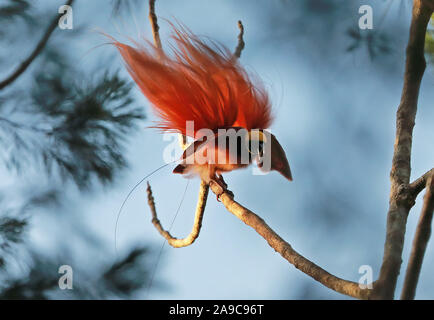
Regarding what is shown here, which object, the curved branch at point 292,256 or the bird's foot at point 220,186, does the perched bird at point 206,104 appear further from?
the curved branch at point 292,256

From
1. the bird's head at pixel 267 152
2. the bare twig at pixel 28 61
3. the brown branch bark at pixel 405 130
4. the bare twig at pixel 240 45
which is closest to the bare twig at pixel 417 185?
the brown branch bark at pixel 405 130

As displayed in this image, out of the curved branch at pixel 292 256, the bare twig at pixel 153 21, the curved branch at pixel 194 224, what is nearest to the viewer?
the curved branch at pixel 292 256

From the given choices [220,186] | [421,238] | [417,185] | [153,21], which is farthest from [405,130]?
[153,21]

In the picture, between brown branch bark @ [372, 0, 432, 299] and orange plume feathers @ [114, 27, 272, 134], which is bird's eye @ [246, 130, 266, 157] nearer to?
orange plume feathers @ [114, 27, 272, 134]

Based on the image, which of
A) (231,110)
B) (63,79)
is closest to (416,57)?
(231,110)

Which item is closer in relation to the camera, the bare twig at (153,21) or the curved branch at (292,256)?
the curved branch at (292,256)
